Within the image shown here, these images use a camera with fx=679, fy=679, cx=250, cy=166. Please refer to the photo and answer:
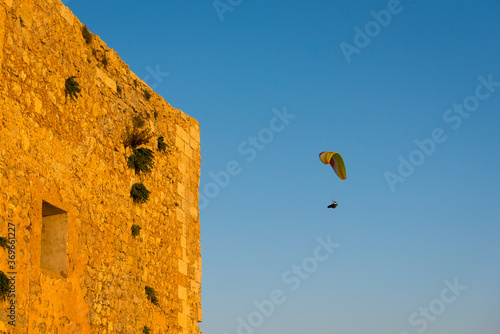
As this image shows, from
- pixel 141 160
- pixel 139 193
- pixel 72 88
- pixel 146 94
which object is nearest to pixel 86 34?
pixel 72 88

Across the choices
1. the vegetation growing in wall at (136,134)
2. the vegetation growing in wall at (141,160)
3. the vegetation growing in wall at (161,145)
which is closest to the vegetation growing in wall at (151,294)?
the vegetation growing in wall at (141,160)

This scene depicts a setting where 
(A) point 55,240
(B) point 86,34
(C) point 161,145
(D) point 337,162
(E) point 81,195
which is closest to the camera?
(A) point 55,240

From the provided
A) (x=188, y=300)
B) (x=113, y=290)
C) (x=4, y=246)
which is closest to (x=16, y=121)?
(x=4, y=246)

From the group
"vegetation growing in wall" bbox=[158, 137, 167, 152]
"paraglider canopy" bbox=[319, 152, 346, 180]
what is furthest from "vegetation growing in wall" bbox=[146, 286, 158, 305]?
"paraglider canopy" bbox=[319, 152, 346, 180]

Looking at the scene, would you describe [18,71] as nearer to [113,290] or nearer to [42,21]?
[42,21]

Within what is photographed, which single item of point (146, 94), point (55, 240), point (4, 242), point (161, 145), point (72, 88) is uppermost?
point (146, 94)

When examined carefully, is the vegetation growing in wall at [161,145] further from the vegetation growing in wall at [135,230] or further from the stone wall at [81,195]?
the vegetation growing in wall at [135,230]

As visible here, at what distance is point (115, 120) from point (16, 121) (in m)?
2.53

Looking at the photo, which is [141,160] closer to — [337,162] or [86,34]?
[86,34]

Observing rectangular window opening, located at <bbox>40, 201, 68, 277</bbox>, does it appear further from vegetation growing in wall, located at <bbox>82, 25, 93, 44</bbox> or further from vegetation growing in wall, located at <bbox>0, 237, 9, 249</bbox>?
vegetation growing in wall, located at <bbox>82, 25, 93, 44</bbox>

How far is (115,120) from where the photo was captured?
34.7 ft

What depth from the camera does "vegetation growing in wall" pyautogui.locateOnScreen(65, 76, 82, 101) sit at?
370 inches

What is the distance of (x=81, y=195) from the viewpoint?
944 centimetres

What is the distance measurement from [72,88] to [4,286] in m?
3.10
